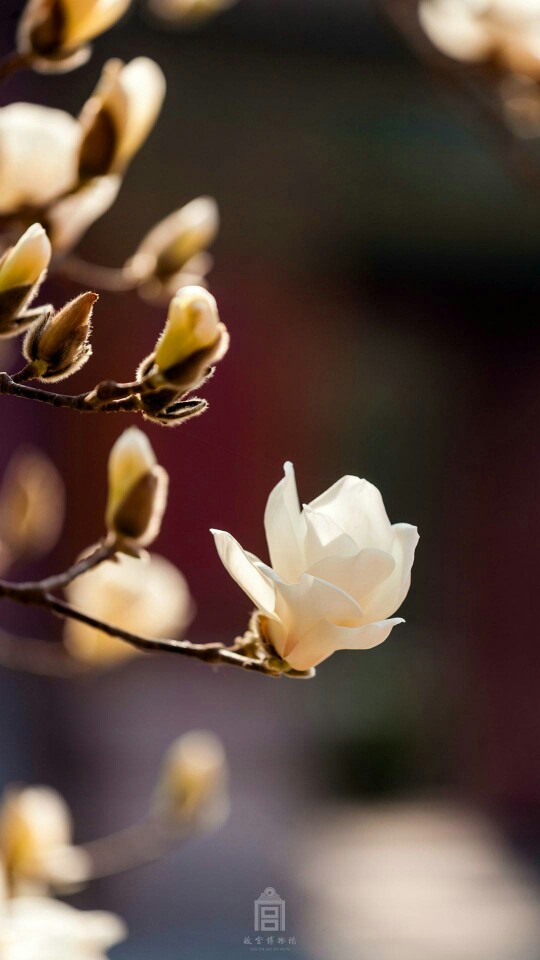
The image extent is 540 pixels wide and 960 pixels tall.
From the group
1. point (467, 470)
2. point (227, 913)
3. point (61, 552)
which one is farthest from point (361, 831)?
point (61, 552)

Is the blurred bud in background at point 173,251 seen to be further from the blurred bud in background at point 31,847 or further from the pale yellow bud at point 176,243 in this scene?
the blurred bud in background at point 31,847

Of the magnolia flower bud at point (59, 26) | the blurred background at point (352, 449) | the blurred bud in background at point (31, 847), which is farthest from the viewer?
the blurred background at point (352, 449)

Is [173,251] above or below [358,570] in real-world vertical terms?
above

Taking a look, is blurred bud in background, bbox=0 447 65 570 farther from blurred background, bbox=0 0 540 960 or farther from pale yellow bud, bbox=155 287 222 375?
blurred background, bbox=0 0 540 960

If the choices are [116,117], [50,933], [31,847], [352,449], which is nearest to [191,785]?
[31,847]

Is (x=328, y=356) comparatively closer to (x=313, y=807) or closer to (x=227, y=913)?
(x=313, y=807)

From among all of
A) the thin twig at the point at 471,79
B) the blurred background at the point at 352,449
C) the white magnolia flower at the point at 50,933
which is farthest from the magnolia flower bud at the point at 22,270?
the blurred background at the point at 352,449

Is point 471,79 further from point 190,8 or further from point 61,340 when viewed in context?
point 61,340
